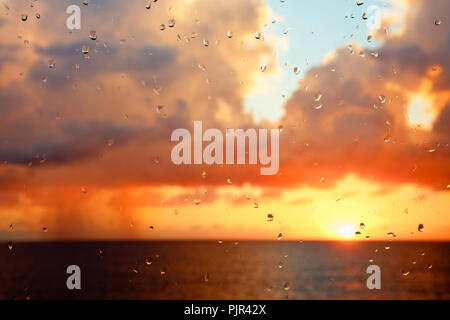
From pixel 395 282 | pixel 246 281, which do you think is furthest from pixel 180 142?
pixel 395 282

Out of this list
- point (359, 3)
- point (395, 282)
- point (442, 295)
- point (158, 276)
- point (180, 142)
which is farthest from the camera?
point (158, 276)

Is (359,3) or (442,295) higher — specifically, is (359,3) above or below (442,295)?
above

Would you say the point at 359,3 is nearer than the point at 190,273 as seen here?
Yes

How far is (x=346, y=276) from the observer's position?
4459 cm
